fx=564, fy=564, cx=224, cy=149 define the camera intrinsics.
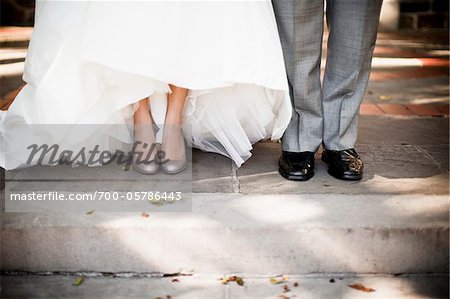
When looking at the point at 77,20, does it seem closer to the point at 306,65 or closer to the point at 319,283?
the point at 306,65

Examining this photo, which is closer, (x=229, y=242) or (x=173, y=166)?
(x=229, y=242)

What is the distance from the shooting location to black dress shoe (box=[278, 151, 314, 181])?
7.33ft

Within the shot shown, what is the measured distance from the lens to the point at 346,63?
7.46 ft

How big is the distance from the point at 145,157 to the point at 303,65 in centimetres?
74

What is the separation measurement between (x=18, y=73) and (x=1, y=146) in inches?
70.2

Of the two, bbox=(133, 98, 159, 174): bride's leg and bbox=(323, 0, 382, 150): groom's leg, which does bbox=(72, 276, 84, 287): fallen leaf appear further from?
bbox=(323, 0, 382, 150): groom's leg

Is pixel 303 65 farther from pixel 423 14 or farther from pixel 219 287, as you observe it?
pixel 423 14

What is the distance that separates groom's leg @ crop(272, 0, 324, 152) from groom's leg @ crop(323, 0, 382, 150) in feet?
0.20

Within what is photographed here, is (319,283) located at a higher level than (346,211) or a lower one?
lower

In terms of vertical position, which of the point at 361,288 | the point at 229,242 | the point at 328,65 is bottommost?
the point at 361,288

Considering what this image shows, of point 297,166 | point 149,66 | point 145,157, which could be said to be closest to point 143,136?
point 145,157

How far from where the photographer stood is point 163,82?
7.05 ft

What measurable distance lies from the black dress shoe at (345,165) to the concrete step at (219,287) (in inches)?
17.9

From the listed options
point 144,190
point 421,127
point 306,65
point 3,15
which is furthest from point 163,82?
point 3,15
